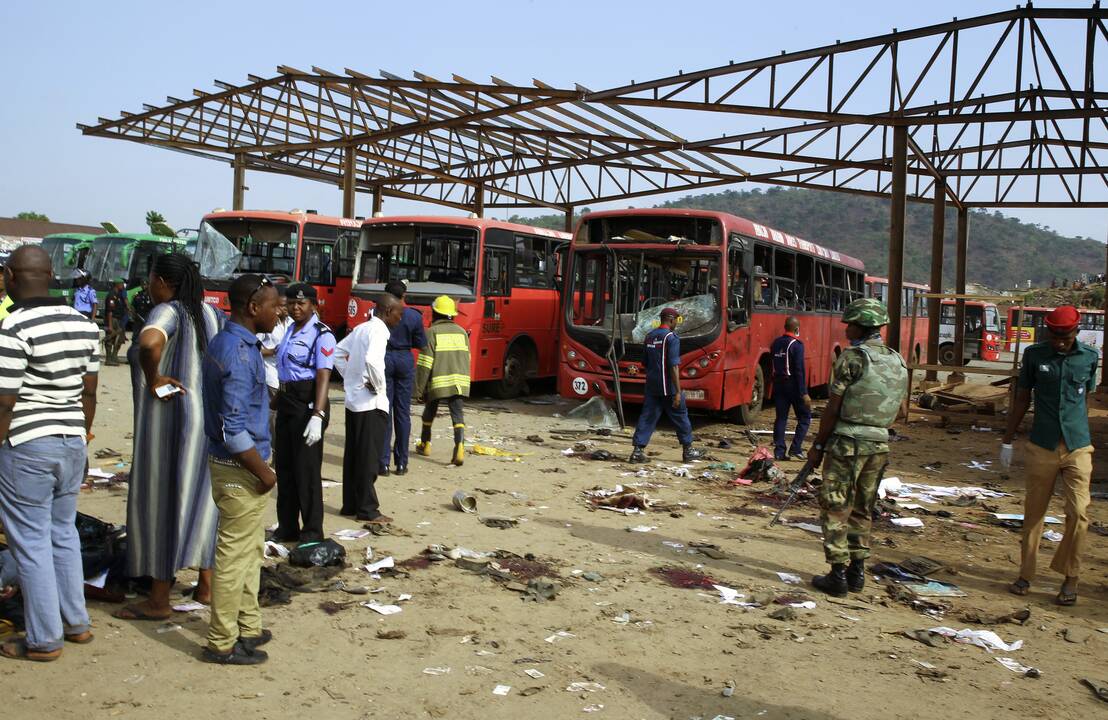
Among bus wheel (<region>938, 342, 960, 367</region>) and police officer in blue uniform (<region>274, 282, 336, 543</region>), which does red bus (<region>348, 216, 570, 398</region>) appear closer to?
police officer in blue uniform (<region>274, 282, 336, 543</region>)

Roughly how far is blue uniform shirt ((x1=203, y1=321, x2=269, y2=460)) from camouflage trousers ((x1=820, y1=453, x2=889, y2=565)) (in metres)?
3.42

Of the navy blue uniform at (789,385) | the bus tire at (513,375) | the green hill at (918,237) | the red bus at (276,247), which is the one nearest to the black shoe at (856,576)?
the navy blue uniform at (789,385)

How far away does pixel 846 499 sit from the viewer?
5652 millimetres

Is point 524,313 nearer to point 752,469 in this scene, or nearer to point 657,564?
point 752,469

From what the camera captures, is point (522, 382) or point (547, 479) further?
point (522, 382)

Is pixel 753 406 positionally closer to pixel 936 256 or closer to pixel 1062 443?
pixel 1062 443

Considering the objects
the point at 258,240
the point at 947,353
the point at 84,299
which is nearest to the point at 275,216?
the point at 258,240

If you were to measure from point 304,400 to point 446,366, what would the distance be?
3.30m

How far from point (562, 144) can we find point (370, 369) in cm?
1697

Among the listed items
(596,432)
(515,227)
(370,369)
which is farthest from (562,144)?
(370,369)

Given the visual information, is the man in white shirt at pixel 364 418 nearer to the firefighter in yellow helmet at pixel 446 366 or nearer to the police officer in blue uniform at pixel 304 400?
the police officer in blue uniform at pixel 304 400

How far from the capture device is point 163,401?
4.53 meters

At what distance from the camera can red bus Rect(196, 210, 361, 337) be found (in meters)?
15.7

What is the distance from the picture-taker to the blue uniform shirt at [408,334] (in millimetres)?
8518
